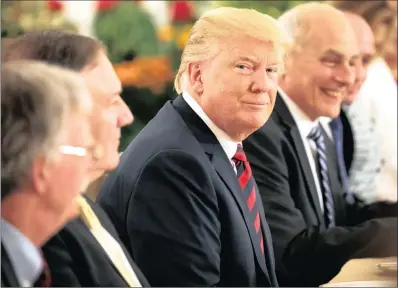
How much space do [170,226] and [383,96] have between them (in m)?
0.95

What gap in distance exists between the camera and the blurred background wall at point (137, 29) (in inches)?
58.1

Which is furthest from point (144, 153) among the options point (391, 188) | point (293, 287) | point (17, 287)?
point (391, 188)

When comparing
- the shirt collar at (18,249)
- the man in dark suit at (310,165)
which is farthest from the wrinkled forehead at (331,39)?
the shirt collar at (18,249)

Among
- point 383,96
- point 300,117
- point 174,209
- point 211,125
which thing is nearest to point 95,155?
point 174,209

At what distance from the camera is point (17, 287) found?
1.13 meters

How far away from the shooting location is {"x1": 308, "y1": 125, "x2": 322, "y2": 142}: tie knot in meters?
1.95

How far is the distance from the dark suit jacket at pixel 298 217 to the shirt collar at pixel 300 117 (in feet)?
0.04

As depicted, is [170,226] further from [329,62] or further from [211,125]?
[329,62]

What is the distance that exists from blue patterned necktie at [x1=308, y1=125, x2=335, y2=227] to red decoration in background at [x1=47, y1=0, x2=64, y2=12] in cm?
72

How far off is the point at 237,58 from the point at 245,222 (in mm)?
313

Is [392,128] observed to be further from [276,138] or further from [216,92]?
[216,92]

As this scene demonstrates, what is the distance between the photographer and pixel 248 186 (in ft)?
5.46

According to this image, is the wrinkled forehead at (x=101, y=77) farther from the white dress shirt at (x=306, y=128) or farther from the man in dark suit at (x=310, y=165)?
the white dress shirt at (x=306, y=128)

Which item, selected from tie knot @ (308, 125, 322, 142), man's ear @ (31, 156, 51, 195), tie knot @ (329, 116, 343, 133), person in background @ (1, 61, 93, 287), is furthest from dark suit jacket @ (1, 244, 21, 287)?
tie knot @ (329, 116, 343, 133)
